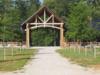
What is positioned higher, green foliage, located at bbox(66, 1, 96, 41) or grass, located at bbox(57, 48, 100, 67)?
green foliage, located at bbox(66, 1, 96, 41)

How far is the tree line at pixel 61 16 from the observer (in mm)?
55469

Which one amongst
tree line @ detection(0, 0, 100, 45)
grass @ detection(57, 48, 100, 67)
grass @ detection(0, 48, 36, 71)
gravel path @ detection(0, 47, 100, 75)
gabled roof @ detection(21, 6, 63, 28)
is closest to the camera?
gravel path @ detection(0, 47, 100, 75)

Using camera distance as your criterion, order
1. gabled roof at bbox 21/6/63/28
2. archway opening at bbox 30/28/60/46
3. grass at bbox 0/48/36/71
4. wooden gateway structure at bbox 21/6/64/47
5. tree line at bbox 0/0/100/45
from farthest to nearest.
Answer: archway opening at bbox 30/28/60/46 < gabled roof at bbox 21/6/63/28 < wooden gateway structure at bbox 21/6/64/47 < tree line at bbox 0/0/100/45 < grass at bbox 0/48/36/71

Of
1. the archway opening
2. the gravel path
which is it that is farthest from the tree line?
the gravel path

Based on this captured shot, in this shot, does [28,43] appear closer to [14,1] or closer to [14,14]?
[14,14]

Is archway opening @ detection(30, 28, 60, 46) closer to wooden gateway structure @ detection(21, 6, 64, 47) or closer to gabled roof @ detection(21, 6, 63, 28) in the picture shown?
wooden gateway structure @ detection(21, 6, 64, 47)

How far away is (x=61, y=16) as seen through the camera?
108062 millimetres

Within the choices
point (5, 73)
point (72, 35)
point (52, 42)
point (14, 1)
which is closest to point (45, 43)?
point (52, 42)

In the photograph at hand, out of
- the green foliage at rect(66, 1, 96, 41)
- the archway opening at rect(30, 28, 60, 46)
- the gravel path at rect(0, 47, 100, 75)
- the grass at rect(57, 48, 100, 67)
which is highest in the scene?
the green foliage at rect(66, 1, 96, 41)

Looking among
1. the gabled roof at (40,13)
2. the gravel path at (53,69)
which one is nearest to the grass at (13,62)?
the gravel path at (53,69)

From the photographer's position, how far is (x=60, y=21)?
69188 millimetres

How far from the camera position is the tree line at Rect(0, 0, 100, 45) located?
182 feet

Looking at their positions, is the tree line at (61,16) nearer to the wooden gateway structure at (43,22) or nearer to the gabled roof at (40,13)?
the wooden gateway structure at (43,22)

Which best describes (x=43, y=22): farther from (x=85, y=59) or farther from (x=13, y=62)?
(x=13, y=62)
